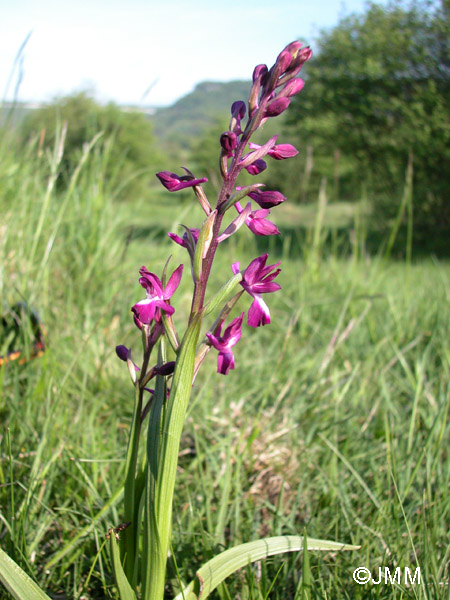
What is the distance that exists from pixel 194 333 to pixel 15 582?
46 centimetres

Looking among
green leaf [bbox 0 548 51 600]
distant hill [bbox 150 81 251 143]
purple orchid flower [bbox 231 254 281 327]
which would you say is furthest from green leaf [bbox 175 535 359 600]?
distant hill [bbox 150 81 251 143]

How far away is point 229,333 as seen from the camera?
0.92 metres

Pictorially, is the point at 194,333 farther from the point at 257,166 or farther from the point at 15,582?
the point at 15,582

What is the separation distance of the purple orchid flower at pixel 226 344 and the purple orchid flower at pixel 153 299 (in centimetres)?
9

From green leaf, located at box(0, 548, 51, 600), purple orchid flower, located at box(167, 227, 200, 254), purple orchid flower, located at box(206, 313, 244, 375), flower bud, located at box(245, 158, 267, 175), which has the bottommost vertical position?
green leaf, located at box(0, 548, 51, 600)

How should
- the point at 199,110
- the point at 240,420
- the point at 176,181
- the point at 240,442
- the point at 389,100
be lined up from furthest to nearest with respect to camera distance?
1. the point at 389,100
2. the point at 199,110
3. the point at 240,420
4. the point at 240,442
5. the point at 176,181

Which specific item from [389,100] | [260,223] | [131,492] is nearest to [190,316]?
[260,223]

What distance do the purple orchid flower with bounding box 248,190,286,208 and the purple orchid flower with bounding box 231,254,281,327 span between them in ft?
0.29

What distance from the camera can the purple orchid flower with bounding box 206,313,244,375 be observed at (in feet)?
2.94

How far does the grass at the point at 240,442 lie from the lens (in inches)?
48.8

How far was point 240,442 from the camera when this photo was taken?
1723mm

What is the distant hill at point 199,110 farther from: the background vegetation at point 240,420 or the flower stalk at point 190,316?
the background vegetation at point 240,420

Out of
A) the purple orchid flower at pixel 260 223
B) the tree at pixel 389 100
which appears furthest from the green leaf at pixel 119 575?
the tree at pixel 389 100

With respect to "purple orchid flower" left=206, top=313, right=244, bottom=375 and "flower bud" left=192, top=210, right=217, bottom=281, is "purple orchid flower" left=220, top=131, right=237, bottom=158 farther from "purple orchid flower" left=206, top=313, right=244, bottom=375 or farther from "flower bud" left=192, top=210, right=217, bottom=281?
"purple orchid flower" left=206, top=313, right=244, bottom=375
